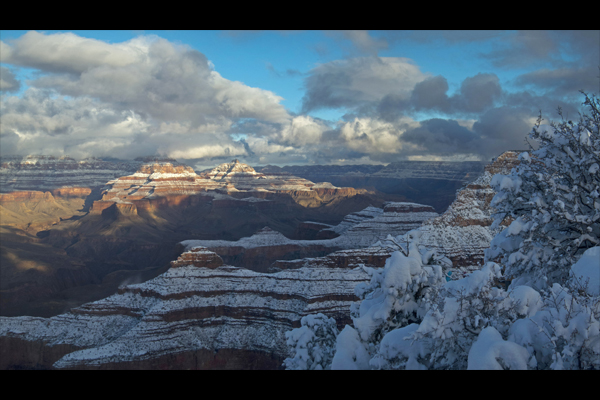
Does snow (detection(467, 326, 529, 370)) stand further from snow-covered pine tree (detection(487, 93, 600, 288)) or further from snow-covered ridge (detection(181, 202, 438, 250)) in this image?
snow-covered ridge (detection(181, 202, 438, 250))

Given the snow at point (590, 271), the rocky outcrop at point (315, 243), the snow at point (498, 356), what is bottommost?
the rocky outcrop at point (315, 243)

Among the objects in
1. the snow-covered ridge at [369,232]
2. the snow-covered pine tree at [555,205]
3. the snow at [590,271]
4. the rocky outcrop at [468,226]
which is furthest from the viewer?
the snow-covered ridge at [369,232]

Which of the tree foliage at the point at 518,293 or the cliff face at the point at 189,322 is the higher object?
the tree foliage at the point at 518,293

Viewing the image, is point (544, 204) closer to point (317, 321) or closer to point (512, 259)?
point (512, 259)

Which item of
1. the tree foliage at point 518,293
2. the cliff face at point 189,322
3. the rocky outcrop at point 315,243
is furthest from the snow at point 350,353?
the rocky outcrop at point 315,243

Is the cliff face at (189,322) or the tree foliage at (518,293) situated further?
the cliff face at (189,322)

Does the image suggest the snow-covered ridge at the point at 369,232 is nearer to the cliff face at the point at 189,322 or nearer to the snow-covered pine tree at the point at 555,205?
the cliff face at the point at 189,322

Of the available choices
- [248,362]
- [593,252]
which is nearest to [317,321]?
[593,252]
